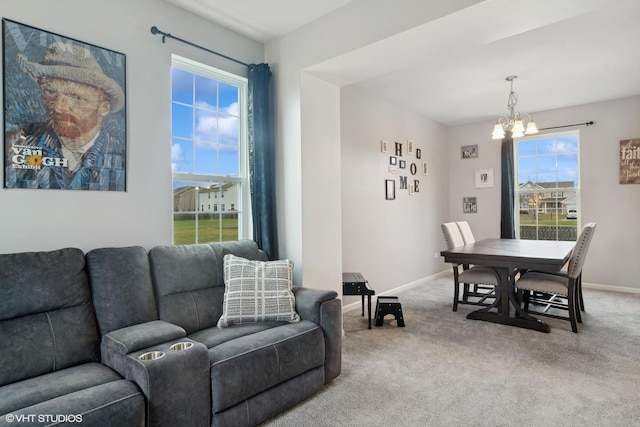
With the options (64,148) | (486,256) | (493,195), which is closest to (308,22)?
(64,148)

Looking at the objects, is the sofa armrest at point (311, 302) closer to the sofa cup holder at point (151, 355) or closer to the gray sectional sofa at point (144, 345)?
the gray sectional sofa at point (144, 345)

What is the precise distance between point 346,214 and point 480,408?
2.43 m

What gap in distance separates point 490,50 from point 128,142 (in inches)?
124

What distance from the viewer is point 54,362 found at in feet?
5.71

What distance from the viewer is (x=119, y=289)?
6.73 ft

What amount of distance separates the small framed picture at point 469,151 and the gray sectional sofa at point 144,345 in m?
4.69

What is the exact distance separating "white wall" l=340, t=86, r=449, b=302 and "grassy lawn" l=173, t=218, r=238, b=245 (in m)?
1.43

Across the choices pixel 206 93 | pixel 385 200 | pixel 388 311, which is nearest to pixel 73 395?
pixel 206 93

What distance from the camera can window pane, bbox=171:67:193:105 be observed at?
108 inches

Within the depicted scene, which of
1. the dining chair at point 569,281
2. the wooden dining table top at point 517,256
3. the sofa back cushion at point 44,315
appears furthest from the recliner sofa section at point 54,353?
the dining chair at point 569,281

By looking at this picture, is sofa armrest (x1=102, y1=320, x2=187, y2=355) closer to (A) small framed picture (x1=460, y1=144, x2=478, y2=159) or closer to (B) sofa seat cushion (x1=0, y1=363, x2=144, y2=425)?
(B) sofa seat cushion (x1=0, y1=363, x2=144, y2=425)

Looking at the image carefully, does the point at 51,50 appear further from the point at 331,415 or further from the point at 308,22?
the point at 331,415


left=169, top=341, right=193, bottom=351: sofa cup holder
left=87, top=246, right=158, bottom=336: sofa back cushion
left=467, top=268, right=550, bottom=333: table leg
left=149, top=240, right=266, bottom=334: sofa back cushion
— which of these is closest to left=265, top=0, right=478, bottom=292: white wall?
left=149, top=240, right=266, bottom=334: sofa back cushion

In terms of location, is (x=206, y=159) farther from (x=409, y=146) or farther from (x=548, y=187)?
(x=548, y=187)
